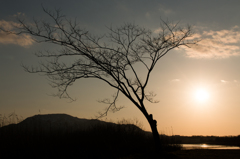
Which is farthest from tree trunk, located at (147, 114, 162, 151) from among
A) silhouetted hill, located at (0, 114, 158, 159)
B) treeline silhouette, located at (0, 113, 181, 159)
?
silhouetted hill, located at (0, 114, 158, 159)

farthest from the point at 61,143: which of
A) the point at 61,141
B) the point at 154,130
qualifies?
the point at 154,130

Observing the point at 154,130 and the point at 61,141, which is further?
the point at 154,130

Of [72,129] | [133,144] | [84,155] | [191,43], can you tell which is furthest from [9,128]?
[191,43]

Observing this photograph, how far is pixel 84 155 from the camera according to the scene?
8.56 meters

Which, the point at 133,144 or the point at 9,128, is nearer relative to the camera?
the point at 9,128

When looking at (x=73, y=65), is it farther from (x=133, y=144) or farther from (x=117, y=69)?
(x=133, y=144)

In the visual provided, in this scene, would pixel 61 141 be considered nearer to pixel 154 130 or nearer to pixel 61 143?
pixel 61 143

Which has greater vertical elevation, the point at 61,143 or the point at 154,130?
the point at 154,130

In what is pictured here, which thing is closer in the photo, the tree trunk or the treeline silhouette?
the treeline silhouette

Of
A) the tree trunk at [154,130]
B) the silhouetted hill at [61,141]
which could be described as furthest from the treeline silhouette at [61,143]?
the tree trunk at [154,130]

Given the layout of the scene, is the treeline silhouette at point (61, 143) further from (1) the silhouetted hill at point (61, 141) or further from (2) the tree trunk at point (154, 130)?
(2) the tree trunk at point (154, 130)

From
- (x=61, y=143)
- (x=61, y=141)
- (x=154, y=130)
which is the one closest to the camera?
(x=61, y=143)

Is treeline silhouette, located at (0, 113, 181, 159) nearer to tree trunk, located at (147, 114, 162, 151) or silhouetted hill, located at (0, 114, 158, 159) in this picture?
silhouetted hill, located at (0, 114, 158, 159)

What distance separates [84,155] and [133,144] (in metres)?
3.65
